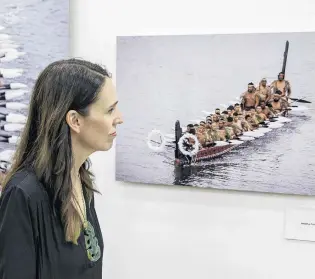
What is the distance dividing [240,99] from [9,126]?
0.89 meters

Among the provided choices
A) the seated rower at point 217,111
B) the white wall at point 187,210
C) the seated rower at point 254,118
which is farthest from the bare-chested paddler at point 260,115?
the white wall at point 187,210

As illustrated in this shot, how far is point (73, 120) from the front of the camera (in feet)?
2.78

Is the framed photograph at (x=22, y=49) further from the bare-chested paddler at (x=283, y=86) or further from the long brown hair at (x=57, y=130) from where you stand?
the bare-chested paddler at (x=283, y=86)

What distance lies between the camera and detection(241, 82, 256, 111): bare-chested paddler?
1267 mm

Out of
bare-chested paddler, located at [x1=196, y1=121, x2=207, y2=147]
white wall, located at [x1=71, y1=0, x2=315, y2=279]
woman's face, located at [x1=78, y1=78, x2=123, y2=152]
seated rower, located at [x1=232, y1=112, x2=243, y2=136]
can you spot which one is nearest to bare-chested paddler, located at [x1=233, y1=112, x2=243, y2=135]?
seated rower, located at [x1=232, y1=112, x2=243, y2=136]

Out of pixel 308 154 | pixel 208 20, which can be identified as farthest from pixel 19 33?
pixel 308 154

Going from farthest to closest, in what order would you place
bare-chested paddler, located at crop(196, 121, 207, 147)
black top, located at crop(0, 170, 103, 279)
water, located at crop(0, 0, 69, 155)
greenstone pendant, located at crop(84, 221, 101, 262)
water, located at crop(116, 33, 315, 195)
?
water, located at crop(0, 0, 69, 155) → bare-chested paddler, located at crop(196, 121, 207, 147) → water, located at crop(116, 33, 315, 195) → greenstone pendant, located at crop(84, 221, 101, 262) → black top, located at crop(0, 170, 103, 279)

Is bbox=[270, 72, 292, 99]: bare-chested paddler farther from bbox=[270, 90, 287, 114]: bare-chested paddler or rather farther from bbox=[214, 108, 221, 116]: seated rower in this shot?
bbox=[214, 108, 221, 116]: seated rower

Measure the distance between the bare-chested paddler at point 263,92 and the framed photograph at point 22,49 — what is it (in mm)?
707

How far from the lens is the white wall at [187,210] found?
1295 mm

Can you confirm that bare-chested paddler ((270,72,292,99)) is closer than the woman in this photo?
No

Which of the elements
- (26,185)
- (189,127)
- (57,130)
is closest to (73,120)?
(57,130)

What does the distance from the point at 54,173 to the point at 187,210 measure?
2.20ft

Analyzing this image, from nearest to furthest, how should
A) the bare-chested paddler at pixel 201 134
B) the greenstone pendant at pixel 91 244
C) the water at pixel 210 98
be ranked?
the greenstone pendant at pixel 91 244 < the water at pixel 210 98 < the bare-chested paddler at pixel 201 134
